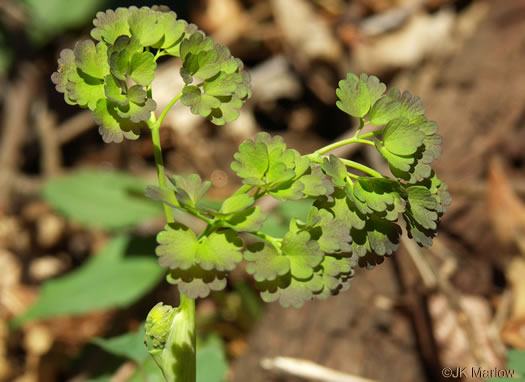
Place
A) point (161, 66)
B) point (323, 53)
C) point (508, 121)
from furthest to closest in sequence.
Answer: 1. point (161, 66)
2. point (323, 53)
3. point (508, 121)

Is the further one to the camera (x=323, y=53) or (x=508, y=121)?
(x=323, y=53)

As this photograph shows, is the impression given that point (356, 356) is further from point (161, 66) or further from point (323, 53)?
point (161, 66)

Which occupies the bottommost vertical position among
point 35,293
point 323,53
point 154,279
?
point 35,293

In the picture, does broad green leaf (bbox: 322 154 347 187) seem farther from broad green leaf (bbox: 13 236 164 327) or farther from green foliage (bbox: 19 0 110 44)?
green foliage (bbox: 19 0 110 44)

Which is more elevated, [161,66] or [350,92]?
[350,92]

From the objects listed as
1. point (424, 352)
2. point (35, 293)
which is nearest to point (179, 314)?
point (424, 352)

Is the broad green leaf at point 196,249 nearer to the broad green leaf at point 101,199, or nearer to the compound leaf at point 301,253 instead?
the compound leaf at point 301,253

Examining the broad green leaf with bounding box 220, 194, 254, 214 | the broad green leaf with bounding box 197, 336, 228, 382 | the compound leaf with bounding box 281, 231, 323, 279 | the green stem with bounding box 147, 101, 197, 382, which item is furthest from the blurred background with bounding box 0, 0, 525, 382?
the broad green leaf with bounding box 220, 194, 254, 214
